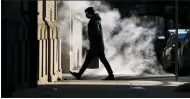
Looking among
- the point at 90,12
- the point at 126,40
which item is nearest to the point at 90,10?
the point at 90,12

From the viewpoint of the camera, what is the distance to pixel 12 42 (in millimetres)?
7820

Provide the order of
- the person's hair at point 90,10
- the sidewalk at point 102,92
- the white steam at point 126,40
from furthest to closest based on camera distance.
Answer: the white steam at point 126,40 < the person's hair at point 90,10 < the sidewalk at point 102,92

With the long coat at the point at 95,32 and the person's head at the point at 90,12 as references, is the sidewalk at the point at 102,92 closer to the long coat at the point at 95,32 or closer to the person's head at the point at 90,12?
the long coat at the point at 95,32

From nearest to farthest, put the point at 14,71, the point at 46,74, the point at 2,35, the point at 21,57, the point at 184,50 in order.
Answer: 1. the point at 2,35
2. the point at 14,71
3. the point at 21,57
4. the point at 46,74
5. the point at 184,50

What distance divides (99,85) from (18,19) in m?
2.45

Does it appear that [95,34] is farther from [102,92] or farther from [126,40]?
[126,40]

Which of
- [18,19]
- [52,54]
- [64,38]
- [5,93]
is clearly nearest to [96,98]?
[5,93]

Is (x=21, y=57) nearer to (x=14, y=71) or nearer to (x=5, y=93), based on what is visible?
(x=14, y=71)

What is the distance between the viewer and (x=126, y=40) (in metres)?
16.8

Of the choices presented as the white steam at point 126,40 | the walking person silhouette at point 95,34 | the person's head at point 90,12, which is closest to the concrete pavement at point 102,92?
the walking person silhouette at point 95,34

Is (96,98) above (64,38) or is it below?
below

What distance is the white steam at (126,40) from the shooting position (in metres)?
15.6

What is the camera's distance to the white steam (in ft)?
51.0

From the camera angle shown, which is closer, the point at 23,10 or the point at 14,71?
the point at 14,71
